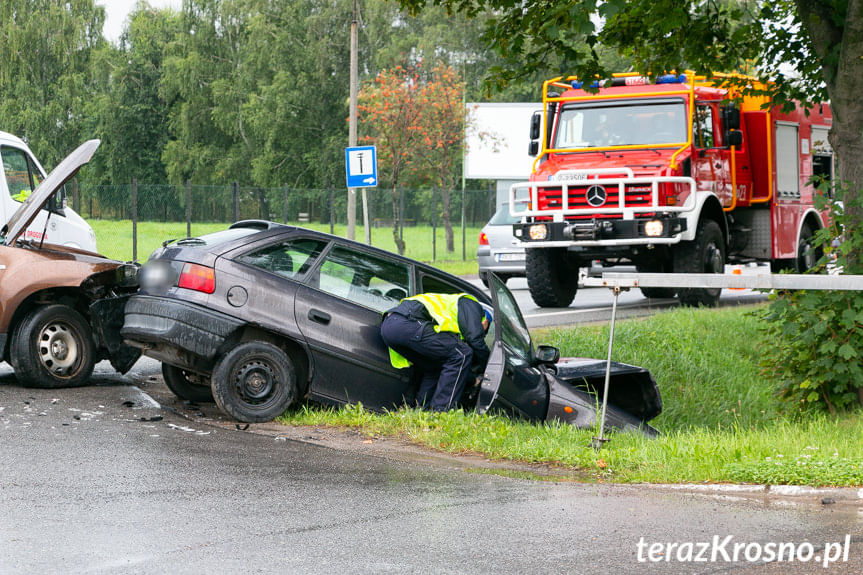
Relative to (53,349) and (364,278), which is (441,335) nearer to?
(364,278)

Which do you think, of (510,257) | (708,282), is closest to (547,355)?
(708,282)

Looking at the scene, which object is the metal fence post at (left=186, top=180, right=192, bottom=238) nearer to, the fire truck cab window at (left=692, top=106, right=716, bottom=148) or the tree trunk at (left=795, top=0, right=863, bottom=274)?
the fire truck cab window at (left=692, top=106, right=716, bottom=148)

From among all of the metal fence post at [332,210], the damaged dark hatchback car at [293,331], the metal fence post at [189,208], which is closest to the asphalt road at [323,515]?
the damaged dark hatchback car at [293,331]

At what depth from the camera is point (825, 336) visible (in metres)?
8.65

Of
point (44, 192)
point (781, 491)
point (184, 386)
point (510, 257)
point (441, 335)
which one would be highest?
point (44, 192)

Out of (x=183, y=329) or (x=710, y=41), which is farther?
(x=710, y=41)

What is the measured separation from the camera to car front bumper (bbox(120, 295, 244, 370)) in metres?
7.60

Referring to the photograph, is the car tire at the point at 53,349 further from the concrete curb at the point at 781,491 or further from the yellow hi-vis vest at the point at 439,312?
the concrete curb at the point at 781,491

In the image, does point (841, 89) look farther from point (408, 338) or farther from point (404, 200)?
point (404, 200)

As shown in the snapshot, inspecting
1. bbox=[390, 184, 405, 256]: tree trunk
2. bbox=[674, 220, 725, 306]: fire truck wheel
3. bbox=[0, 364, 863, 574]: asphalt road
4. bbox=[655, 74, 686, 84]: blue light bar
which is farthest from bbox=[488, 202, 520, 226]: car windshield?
bbox=[0, 364, 863, 574]: asphalt road

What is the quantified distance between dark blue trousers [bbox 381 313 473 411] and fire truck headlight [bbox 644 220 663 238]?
7.14m

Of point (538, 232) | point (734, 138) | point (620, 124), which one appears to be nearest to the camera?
point (538, 232)

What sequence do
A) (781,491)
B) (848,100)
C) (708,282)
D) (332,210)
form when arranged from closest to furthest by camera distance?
(781,491)
(708,282)
(848,100)
(332,210)

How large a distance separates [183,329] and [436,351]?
175cm
